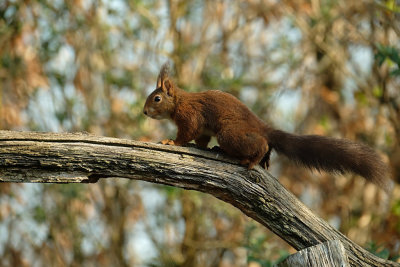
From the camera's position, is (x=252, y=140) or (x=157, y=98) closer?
(x=252, y=140)

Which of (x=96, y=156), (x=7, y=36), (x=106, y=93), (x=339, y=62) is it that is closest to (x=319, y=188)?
(x=339, y=62)

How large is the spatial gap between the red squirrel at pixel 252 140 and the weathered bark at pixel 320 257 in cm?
58

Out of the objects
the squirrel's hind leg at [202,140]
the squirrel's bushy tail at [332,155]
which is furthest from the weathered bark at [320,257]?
the squirrel's hind leg at [202,140]

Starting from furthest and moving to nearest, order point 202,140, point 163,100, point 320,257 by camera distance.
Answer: point 163,100
point 202,140
point 320,257

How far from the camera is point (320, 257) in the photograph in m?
2.49

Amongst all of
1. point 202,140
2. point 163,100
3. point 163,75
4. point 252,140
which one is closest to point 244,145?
point 252,140

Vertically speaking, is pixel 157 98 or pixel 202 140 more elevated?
pixel 157 98

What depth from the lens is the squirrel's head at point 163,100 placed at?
3.57m

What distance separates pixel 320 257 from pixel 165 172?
85 centimetres

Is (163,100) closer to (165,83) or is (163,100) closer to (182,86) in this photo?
(165,83)

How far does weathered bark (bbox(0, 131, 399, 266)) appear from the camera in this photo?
2682 mm

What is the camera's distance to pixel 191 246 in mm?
6387

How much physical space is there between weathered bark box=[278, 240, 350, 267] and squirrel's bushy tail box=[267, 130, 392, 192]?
1.87 feet

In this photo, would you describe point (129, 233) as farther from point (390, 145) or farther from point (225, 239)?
point (390, 145)
